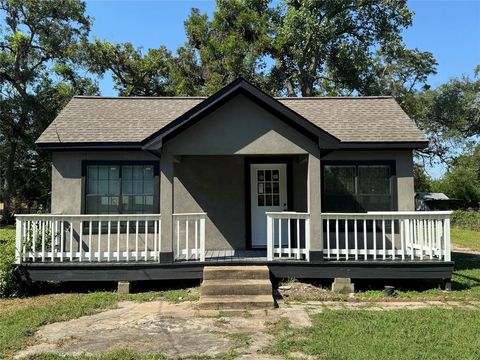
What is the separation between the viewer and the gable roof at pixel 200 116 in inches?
331

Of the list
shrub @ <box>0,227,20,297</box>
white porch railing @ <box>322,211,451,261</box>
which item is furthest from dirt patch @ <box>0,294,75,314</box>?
white porch railing @ <box>322,211,451,261</box>

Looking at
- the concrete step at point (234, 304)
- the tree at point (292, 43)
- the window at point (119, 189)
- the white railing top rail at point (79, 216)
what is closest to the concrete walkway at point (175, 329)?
the concrete step at point (234, 304)

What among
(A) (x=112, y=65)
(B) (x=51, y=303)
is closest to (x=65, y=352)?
(B) (x=51, y=303)

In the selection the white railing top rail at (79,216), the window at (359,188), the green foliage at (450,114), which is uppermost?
the green foliage at (450,114)

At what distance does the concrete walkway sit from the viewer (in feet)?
17.2

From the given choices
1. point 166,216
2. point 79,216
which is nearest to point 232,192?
point 166,216

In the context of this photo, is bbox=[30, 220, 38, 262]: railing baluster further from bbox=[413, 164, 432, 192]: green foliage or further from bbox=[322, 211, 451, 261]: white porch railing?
bbox=[413, 164, 432, 192]: green foliage

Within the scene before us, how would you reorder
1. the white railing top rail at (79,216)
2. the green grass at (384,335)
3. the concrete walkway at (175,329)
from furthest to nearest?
the white railing top rail at (79,216)
the concrete walkway at (175,329)
the green grass at (384,335)

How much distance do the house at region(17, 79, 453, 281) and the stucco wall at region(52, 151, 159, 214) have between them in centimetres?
2

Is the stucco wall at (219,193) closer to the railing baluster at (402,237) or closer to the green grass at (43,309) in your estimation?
the railing baluster at (402,237)

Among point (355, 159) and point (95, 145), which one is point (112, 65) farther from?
point (355, 159)

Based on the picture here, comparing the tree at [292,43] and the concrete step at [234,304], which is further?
the tree at [292,43]

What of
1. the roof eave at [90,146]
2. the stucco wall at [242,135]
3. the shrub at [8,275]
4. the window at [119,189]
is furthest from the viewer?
the window at [119,189]

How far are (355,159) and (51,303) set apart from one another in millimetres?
7131
